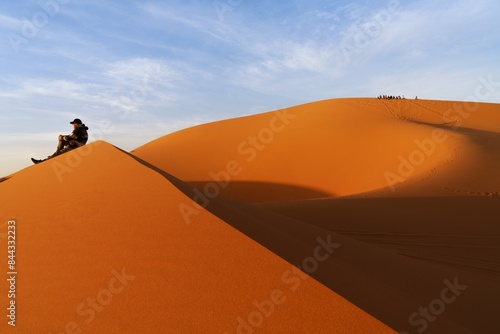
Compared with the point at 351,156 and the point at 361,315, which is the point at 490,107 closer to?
the point at 351,156

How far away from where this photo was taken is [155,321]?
7.64ft

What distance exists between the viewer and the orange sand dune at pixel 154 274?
2.36 meters

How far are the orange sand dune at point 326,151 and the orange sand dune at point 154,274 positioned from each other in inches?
306

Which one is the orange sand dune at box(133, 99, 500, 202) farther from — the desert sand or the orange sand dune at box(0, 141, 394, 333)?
the orange sand dune at box(0, 141, 394, 333)

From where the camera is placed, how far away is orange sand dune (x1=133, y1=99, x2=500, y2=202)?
46.7ft

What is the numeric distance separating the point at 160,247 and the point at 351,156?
51.0ft

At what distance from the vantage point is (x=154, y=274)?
2.75 metres

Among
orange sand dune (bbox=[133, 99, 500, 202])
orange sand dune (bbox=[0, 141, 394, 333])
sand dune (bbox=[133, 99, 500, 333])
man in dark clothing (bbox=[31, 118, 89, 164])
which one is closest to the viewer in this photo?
orange sand dune (bbox=[0, 141, 394, 333])

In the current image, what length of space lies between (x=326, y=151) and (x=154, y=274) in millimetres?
16693

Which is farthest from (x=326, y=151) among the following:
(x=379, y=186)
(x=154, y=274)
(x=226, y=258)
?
(x=154, y=274)

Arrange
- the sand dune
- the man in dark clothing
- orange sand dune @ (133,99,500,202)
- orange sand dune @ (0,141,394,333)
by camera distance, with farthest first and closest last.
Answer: orange sand dune @ (133,99,500,202) → the man in dark clothing → the sand dune → orange sand dune @ (0,141,394,333)

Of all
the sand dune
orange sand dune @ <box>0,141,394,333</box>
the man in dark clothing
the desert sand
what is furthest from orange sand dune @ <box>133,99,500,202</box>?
orange sand dune @ <box>0,141,394,333</box>

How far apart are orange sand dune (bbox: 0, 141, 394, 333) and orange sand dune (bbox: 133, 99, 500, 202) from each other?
25.5 feet

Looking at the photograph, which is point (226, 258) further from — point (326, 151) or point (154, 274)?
point (326, 151)
